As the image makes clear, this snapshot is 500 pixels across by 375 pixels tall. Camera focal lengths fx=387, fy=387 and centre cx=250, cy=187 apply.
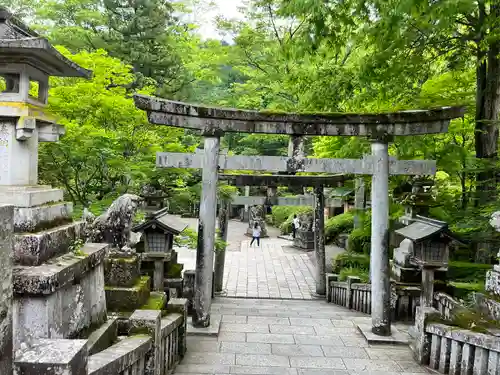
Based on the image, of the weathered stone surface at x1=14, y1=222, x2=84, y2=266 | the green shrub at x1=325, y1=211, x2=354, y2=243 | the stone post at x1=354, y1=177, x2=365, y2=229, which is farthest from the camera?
the green shrub at x1=325, y1=211, x2=354, y2=243

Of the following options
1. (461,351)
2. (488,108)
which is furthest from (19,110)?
(488,108)

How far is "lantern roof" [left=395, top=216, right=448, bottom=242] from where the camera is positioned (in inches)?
308

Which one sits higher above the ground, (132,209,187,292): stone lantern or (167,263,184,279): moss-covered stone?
(132,209,187,292): stone lantern

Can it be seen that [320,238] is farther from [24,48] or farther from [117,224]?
[24,48]

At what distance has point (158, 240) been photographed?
924 centimetres

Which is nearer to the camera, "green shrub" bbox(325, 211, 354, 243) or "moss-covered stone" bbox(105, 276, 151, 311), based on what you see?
"moss-covered stone" bbox(105, 276, 151, 311)

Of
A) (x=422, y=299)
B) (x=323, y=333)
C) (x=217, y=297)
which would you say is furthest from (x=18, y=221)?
(x=217, y=297)

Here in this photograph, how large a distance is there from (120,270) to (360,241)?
11.4 metres

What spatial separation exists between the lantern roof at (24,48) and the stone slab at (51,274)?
223 centimetres

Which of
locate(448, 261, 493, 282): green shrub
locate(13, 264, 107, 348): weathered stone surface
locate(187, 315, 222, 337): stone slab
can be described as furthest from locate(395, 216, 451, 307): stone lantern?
locate(13, 264, 107, 348): weathered stone surface

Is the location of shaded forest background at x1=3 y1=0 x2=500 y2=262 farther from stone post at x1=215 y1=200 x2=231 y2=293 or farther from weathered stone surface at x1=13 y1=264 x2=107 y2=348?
weathered stone surface at x1=13 y1=264 x2=107 y2=348

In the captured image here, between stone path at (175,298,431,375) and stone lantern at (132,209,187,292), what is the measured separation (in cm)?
161

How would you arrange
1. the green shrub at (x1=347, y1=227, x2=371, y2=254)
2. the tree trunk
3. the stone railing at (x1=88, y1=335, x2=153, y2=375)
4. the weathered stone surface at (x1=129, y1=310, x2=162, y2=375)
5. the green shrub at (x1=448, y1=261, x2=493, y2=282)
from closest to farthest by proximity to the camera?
the stone railing at (x1=88, y1=335, x2=153, y2=375) < the weathered stone surface at (x1=129, y1=310, x2=162, y2=375) < the green shrub at (x1=448, y1=261, x2=493, y2=282) < the tree trunk < the green shrub at (x1=347, y1=227, x2=371, y2=254)

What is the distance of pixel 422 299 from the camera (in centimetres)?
819
